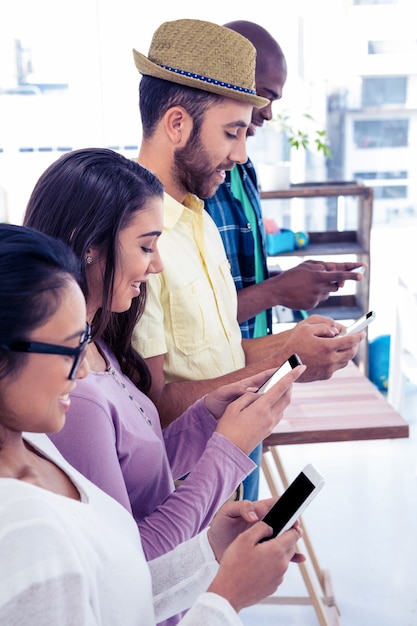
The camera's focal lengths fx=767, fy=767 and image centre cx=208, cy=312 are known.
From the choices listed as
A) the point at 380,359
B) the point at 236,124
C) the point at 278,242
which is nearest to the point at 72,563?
the point at 236,124

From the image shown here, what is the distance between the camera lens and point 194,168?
1.54 m

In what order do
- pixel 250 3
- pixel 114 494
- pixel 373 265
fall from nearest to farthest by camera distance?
pixel 114 494 → pixel 250 3 → pixel 373 265

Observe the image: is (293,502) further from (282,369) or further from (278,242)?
(278,242)

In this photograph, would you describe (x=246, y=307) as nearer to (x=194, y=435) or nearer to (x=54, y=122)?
(x=194, y=435)

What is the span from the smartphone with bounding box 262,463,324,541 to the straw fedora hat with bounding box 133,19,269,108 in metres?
0.79

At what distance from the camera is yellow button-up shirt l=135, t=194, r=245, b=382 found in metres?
1.41

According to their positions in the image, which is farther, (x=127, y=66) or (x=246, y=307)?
(x=127, y=66)

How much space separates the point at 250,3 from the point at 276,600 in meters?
3.51

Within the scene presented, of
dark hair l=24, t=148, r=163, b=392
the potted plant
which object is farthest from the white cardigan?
the potted plant

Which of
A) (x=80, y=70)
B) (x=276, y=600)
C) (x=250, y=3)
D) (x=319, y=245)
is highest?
(x=250, y=3)

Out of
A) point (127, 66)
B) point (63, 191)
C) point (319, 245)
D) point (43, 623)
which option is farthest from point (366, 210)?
point (43, 623)

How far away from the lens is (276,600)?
2.29 metres

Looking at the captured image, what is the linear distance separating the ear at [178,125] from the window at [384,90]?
3.79 meters

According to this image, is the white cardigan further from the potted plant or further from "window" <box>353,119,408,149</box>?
"window" <box>353,119,408,149</box>
